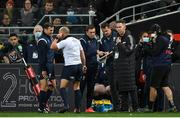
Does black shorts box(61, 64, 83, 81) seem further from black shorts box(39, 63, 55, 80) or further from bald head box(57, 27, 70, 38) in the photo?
bald head box(57, 27, 70, 38)

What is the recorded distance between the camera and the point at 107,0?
86.1 ft

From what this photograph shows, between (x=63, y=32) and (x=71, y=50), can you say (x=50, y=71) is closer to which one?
(x=71, y=50)

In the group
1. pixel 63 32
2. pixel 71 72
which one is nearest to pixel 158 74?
pixel 71 72

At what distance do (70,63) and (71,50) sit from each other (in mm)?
312

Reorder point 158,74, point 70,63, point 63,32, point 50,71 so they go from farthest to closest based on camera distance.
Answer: point 158,74, point 50,71, point 70,63, point 63,32

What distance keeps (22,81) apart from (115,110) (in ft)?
8.65

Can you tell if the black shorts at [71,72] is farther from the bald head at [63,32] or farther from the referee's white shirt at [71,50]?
the bald head at [63,32]

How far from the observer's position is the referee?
63.6ft

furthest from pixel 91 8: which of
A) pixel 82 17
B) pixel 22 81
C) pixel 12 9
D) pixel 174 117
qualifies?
pixel 174 117

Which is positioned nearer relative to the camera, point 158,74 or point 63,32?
point 63,32

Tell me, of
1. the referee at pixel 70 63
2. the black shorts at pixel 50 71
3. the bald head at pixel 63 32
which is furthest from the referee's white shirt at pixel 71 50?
the black shorts at pixel 50 71

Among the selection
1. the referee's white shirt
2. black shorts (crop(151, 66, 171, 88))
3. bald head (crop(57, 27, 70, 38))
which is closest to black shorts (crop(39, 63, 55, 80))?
the referee's white shirt

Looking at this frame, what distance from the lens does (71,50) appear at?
19453mm

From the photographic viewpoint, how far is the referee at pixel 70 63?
1938 centimetres
